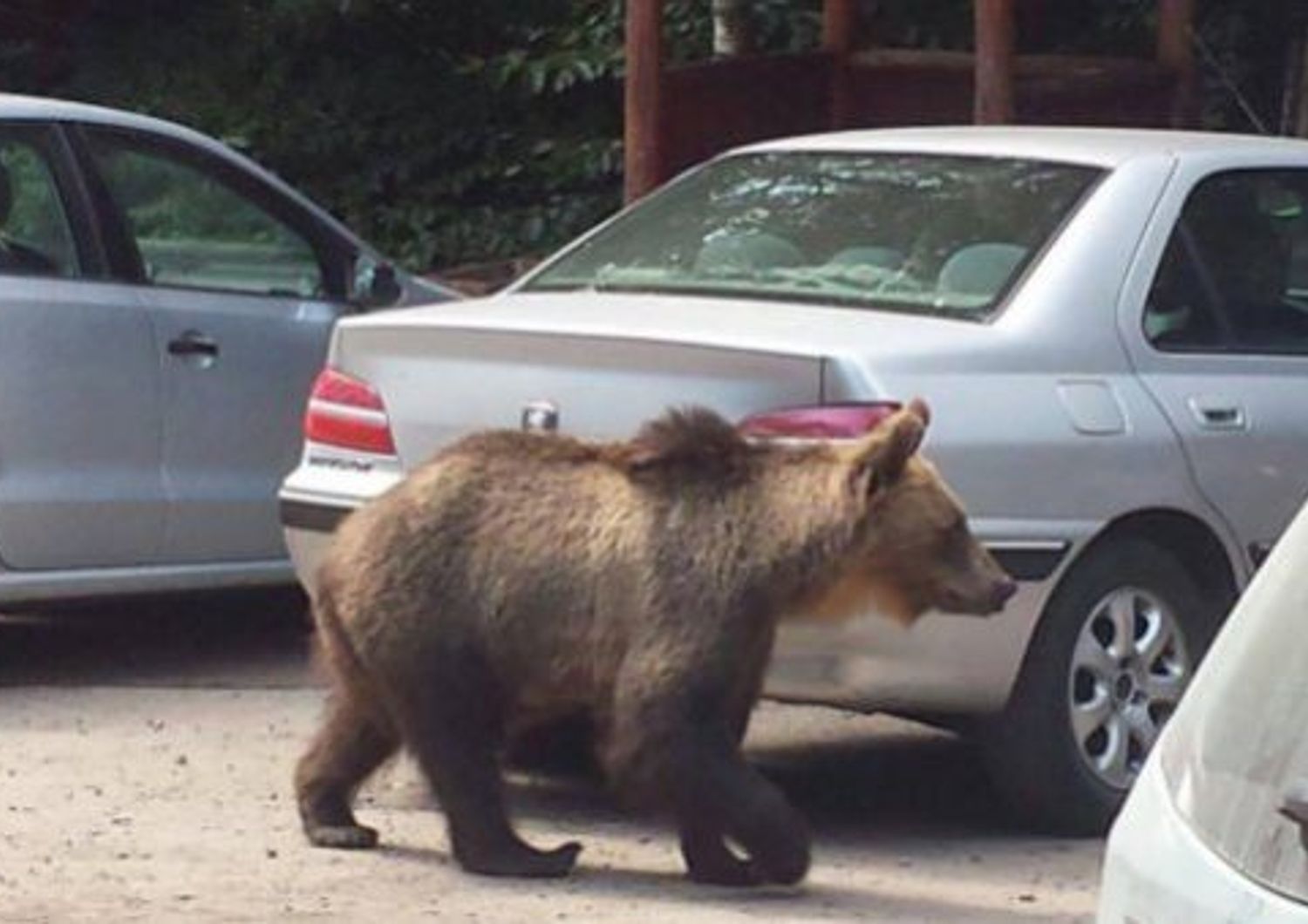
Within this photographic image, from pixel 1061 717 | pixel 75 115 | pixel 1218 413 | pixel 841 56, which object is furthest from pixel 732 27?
pixel 1061 717

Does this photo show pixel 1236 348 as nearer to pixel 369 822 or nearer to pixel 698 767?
pixel 698 767

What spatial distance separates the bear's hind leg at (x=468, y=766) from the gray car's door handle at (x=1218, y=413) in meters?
1.92

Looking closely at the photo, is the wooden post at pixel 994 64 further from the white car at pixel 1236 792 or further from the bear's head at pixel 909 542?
the white car at pixel 1236 792

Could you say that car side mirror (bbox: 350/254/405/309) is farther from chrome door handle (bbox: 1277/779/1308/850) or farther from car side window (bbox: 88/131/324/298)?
chrome door handle (bbox: 1277/779/1308/850)

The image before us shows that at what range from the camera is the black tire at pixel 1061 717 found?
26.9ft

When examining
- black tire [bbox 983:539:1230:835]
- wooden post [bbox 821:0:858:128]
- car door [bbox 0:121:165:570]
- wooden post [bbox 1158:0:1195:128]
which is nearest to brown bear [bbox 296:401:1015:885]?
black tire [bbox 983:539:1230:835]

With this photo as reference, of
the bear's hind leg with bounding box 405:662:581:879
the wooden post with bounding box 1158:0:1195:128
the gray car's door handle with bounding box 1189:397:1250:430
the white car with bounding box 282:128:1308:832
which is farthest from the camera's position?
the wooden post with bounding box 1158:0:1195:128

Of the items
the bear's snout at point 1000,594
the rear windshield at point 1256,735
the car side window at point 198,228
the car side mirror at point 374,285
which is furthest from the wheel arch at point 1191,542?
the rear windshield at point 1256,735

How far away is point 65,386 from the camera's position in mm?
10195

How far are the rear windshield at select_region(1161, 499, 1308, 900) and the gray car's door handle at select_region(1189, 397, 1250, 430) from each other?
4.65 m

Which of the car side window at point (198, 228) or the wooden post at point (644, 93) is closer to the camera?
the car side window at point (198, 228)

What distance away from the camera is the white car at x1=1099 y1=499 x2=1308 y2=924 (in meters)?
3.43

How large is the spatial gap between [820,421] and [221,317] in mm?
3187

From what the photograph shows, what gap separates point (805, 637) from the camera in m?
7.91
